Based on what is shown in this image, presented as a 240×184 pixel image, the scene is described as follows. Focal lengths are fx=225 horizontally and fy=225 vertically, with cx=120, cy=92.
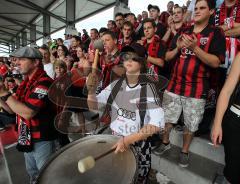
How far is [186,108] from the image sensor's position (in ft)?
8.05

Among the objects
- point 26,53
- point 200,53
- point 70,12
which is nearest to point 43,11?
point 70,12

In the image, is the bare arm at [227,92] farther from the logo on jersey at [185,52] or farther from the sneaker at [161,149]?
the sneaker at [161,149]

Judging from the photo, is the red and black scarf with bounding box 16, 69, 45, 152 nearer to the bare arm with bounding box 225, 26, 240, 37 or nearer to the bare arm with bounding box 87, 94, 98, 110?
the bare arm with bounding box 87, 94, 98, 110

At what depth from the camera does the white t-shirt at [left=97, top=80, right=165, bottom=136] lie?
155 cm

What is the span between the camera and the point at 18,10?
1936cm

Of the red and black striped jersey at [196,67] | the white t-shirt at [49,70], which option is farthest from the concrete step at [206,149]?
the white t-shirt at [49,70]

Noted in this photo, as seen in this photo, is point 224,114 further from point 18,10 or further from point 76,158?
point 18,10

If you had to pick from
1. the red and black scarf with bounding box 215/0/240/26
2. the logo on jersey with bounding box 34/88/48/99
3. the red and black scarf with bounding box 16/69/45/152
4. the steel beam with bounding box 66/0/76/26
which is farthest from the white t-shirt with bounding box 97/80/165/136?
the steel beam with bounding box 66/0/76/26

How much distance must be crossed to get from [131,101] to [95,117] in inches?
19.3

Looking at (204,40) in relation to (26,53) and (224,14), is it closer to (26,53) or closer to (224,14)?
(224,14)

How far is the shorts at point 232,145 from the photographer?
1.31 meters

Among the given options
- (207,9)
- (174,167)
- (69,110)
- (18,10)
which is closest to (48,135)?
(69,110)

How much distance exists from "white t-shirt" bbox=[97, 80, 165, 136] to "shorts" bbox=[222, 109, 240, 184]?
41 cm

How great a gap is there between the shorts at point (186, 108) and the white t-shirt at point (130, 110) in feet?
2.98
